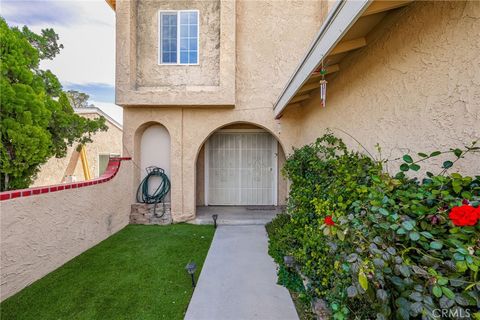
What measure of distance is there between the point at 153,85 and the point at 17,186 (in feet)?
17.0

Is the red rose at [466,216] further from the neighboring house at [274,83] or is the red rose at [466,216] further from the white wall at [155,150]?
the white wall at [155,150]

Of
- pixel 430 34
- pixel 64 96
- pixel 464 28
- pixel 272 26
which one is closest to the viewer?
pixel 464 28

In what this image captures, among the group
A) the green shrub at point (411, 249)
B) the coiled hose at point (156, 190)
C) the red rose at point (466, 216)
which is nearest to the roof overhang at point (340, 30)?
the green shrub at point (411, 249)

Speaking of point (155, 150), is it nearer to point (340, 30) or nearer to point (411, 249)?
point (340, 30)

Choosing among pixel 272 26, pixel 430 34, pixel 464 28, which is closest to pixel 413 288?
pixel 464 28

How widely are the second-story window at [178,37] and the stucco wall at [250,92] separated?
1.67 meters

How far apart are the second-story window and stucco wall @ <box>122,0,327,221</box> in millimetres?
1672

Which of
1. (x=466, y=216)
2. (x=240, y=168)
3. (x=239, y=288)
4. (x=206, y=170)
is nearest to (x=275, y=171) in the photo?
(x=240, y=168)

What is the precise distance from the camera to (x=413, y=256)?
1.72 metres

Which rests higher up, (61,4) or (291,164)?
(61,4)

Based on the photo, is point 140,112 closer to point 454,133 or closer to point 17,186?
point 17,186

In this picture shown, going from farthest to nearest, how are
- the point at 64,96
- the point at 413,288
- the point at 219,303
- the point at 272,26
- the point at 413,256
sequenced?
the point at 272,26 → the point at 64,96 → the point at 219,303 → the point at 413,256 → the point at 413,288

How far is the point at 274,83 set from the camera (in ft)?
27.4

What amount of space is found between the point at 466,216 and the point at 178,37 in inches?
372
